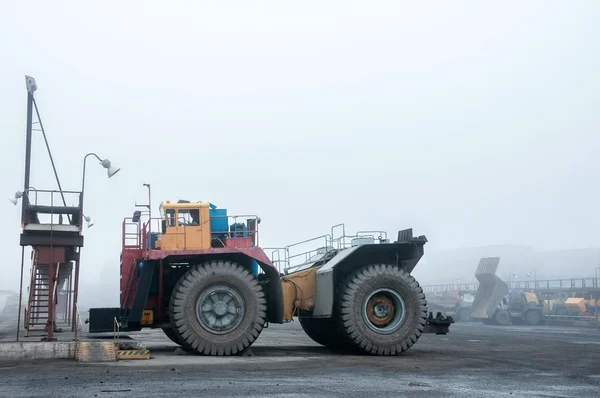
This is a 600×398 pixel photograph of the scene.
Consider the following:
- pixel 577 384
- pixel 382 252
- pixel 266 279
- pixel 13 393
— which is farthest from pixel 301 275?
pixel 13 393

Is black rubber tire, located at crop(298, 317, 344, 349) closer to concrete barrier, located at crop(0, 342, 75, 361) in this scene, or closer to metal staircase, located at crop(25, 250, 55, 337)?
concrete barrier, located at crop(0, 342, 75, 361)

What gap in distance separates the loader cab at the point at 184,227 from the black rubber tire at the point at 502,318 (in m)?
29.5

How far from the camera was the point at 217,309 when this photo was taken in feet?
56.0

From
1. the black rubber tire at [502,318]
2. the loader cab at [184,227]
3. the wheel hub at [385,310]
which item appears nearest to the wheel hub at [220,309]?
the loader cab at [184,227]

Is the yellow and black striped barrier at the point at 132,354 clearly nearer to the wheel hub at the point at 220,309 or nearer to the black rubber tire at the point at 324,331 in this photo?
the wheel hub at the point at 220,309

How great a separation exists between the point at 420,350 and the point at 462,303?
91.0ft

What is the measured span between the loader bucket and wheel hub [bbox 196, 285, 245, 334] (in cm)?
2886

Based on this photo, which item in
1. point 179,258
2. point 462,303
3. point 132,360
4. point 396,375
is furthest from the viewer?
point 462,303

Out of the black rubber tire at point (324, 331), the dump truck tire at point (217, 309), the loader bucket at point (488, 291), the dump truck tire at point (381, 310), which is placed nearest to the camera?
the dump truck tire at point (217, 309)

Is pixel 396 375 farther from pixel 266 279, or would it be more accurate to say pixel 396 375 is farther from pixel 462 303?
pixel 462 303

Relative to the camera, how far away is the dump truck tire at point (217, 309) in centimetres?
1681

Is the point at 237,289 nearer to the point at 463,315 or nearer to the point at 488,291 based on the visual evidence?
the point at 488,291

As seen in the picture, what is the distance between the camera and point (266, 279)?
18.3m

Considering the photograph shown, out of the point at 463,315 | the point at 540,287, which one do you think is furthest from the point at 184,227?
the point at 540,287
